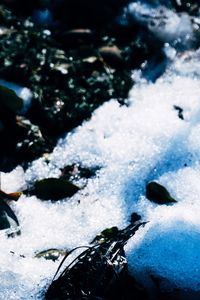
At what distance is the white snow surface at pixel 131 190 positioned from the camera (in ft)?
3.67

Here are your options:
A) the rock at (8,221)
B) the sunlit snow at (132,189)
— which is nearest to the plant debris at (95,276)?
the sunlit snow at (132,189)

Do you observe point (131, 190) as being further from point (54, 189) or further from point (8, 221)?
point (8, 221)

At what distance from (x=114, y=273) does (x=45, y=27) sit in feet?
4.97

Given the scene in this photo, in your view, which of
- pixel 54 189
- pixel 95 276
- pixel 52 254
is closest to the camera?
pixel 95 276

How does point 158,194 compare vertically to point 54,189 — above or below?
above

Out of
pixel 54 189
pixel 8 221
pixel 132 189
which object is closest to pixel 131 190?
pixel 132 189

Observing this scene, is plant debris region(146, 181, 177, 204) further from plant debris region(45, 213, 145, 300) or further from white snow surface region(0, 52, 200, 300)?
plant debris region(45, 213, 145, 300)

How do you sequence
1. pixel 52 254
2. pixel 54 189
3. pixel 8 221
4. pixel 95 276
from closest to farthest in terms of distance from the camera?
pixel 95 276 → pixel 52 254 → pixel 8 221 → pixel 54 189

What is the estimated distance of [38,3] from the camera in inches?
91.1

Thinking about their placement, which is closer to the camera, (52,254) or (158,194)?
(52,254)

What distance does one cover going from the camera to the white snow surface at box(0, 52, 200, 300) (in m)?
1.12

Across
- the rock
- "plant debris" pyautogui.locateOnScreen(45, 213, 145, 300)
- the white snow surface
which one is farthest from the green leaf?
"plant debris" pyautogui.locateOnScreen(45, 213, 145, 300)

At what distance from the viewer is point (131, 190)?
1485mm

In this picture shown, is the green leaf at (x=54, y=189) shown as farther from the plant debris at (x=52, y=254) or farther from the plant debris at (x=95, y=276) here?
the plant debris at (x=95, y=276)
